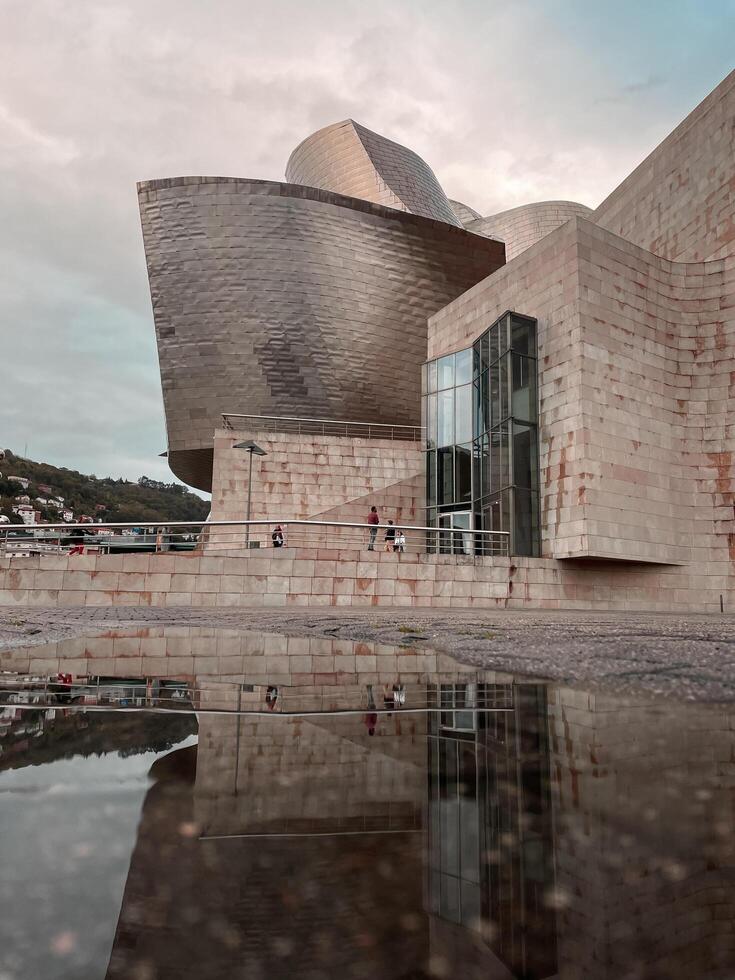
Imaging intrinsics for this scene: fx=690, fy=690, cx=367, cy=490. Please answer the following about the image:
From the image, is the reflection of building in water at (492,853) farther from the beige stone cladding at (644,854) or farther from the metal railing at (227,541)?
the metal railing at (227,541)

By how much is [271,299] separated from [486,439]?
38.7 feet

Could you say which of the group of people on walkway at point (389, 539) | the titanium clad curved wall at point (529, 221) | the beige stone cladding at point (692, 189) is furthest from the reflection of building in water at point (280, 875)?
the titanium clad curved wall at point (529, 221)

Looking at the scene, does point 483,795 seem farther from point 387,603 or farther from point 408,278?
point 408,278

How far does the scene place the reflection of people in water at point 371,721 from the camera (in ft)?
4.76

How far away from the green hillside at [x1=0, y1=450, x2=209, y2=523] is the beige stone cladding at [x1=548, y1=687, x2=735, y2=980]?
7497 cm

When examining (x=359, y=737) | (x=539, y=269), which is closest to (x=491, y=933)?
(x=359, y=737)

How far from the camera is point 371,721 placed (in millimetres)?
1556

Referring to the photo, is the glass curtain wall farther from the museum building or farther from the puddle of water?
the puddle of water

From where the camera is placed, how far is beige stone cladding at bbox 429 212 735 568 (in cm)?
1564

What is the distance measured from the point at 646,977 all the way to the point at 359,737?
899 millimetres

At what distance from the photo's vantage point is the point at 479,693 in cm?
195

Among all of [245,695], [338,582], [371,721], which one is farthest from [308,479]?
[371,721]

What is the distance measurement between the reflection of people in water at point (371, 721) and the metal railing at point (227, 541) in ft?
32.7

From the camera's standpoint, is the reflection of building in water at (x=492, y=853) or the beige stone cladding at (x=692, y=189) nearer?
the reflection of building in water at (x=492, y=853)
